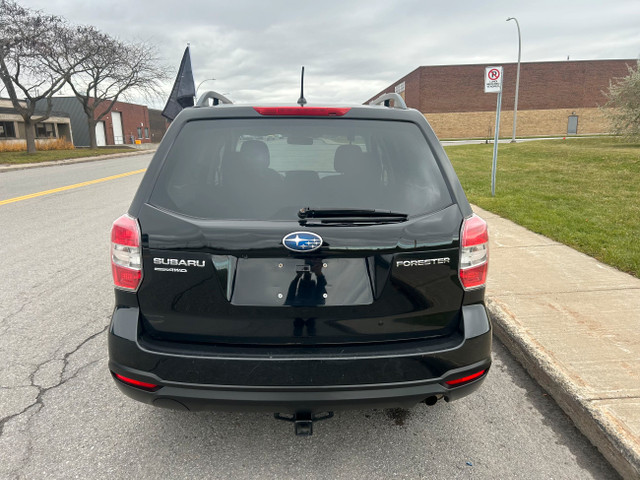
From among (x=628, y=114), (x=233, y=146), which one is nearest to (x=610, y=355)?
(x=233, y=146)

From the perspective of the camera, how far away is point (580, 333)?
3.48 meters

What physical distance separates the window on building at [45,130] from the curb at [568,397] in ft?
195

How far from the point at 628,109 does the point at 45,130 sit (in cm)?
5505

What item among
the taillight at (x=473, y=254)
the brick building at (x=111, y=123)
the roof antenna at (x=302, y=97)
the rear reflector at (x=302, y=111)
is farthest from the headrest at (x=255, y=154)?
the brick building at (x=111, y=123)

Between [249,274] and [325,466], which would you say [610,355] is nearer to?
[325,466]

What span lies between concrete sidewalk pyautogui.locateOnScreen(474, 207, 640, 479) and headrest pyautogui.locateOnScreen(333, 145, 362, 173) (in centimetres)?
184

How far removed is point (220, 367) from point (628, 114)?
28843 mm

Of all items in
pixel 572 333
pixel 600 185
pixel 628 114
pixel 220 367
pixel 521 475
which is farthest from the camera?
pixel 628 114

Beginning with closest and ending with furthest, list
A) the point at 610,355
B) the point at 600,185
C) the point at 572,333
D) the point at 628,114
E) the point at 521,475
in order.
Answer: the point at 521,475 < the point at 610,355 < the point at 572,333 < the point at 600,185 < the point at 628,114

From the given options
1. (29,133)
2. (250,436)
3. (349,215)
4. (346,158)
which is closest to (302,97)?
(346,158)

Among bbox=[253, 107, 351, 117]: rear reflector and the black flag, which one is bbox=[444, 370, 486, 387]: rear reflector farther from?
the black flag

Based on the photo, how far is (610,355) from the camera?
316cm

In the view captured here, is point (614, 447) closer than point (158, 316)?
No

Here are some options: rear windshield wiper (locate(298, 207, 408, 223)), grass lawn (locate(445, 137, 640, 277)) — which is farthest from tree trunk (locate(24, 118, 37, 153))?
rear windshield wiper (locate(298, 207, 408, 223))
